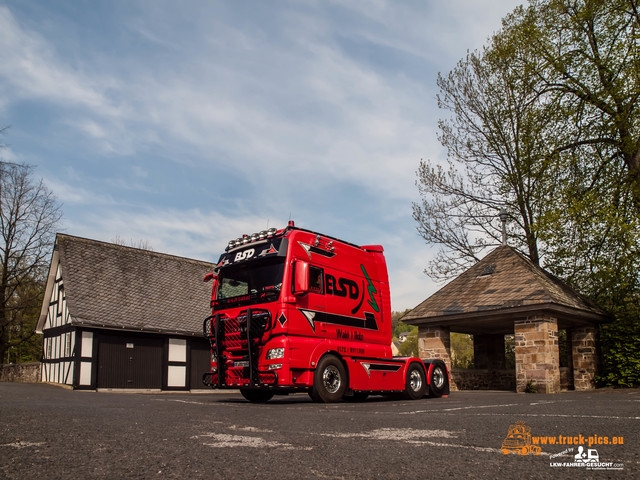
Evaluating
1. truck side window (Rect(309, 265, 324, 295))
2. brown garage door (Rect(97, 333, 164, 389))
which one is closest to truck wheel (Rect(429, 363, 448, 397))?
truck side window (Rect(309, 265, 324, 295))

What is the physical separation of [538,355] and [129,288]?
656 inches

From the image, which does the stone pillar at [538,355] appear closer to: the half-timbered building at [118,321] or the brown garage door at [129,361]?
the half-timbered building at [118,321]

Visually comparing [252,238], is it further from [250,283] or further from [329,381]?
[329,381]

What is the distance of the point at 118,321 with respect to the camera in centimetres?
2083

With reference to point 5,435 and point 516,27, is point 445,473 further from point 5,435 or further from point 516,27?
point 516,27

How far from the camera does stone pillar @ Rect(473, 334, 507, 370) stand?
22.0 meters

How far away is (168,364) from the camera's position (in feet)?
72.9

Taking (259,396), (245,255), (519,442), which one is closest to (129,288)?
(259,396)

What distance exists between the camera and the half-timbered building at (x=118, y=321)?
20234 mm

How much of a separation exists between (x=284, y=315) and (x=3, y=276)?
91.4 ft

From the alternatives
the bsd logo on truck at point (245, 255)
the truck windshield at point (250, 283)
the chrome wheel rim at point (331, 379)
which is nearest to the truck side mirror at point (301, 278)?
the truck windshield at point (250, 283)

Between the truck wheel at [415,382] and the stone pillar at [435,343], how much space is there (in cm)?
558

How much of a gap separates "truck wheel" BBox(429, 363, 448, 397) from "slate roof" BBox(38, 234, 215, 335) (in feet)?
40.1

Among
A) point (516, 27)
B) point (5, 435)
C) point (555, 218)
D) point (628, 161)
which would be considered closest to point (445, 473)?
point (5, 435)
